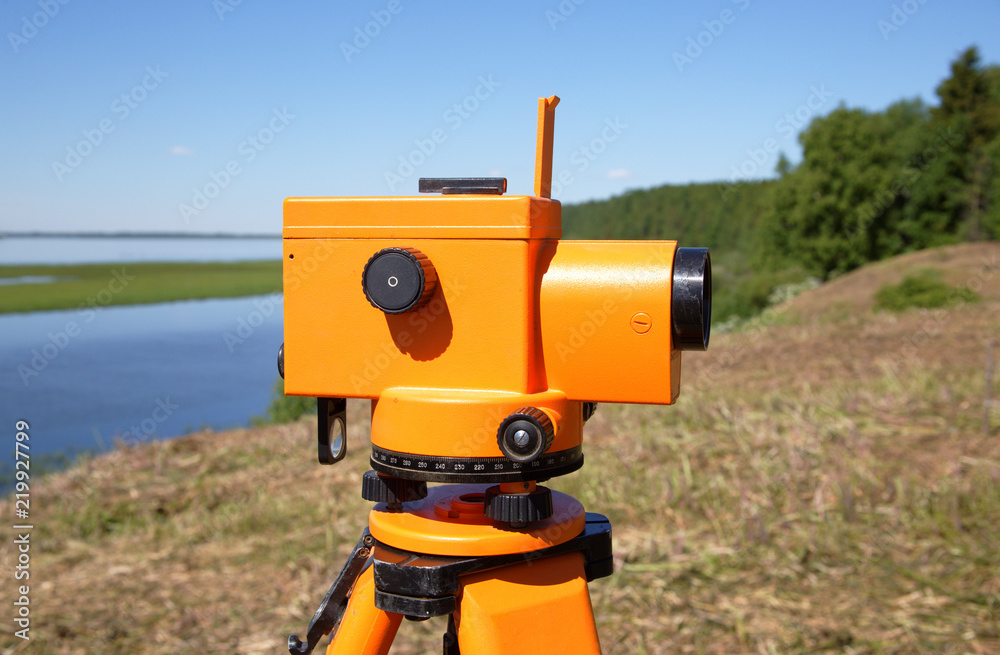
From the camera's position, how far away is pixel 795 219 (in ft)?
127

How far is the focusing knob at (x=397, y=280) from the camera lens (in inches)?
46.4

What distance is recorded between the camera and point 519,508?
1.22 m

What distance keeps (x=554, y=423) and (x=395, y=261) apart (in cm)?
38

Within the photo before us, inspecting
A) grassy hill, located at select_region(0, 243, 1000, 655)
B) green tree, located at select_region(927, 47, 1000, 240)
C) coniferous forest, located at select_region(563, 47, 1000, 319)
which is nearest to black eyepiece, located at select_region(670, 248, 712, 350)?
grassy hill, located at select_region(0, 243, 1000, 655)

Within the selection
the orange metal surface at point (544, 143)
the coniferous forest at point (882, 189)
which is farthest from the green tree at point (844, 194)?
the orange metal surface at point (544, 143)

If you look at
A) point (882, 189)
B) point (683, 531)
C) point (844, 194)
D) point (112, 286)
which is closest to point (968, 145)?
point (882, 189)

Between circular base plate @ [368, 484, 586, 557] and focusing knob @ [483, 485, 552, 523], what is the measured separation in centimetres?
5

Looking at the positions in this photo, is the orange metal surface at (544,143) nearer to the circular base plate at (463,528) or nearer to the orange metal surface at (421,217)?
the orange metal surface at (421,217)

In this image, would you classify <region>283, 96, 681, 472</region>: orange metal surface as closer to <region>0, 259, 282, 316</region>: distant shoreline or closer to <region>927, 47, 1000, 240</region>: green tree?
<region>0, 259, 282, 316</region>: distant shoreline

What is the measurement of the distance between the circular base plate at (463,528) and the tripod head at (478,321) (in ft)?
0.37

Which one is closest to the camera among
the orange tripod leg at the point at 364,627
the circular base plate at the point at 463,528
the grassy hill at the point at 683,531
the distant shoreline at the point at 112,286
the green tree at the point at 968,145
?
the circular base plate at the point at 463,528

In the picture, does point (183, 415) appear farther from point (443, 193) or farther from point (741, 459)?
point (443, 193)

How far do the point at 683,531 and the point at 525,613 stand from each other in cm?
274

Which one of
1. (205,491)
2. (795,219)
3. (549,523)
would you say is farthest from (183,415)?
(795,219)
